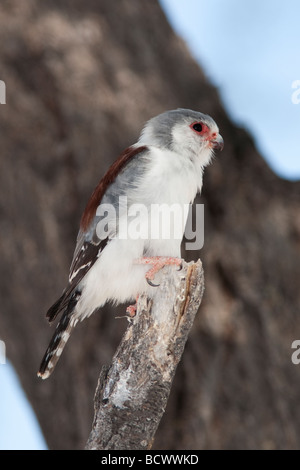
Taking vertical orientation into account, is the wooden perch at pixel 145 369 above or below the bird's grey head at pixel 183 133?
below

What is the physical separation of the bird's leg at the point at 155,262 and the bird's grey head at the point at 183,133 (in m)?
0.73

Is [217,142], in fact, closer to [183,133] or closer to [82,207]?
[183,133]

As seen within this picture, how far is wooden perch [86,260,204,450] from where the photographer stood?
2.80m

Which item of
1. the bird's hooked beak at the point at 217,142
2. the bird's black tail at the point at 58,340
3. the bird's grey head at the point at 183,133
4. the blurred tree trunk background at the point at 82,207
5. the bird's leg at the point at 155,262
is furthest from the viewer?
the blurred tree trunk background at the point at 82,207

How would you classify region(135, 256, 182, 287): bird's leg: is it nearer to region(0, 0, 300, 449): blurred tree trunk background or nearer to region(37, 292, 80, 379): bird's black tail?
region(37, 292, 80, 379): bird's black tail

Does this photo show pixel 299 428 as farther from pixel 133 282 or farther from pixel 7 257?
pixel 7 257

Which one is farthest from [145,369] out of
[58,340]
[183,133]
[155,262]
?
[183,133]

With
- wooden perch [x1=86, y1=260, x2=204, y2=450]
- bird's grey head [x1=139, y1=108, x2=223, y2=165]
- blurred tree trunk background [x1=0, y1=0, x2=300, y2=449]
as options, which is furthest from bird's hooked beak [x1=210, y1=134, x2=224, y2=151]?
wooden perch [x1=86, y1=260, x2=204, y2=450]

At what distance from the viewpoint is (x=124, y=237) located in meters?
3.74

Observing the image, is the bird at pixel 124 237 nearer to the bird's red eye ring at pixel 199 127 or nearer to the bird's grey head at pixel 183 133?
the bird's grey head at pixel 183 133

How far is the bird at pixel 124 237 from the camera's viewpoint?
3.73 meters

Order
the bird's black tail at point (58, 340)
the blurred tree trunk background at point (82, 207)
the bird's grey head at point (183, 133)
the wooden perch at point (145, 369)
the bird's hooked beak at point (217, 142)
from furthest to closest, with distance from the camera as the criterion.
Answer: the blurred tree trunk background at point (82, 207)
the bird's hooked beak at point (217, 142)
the bird's grey head at point (183, 133)
the bird's black tail at point (58, 340)
the wooden perch at point (145, 369)

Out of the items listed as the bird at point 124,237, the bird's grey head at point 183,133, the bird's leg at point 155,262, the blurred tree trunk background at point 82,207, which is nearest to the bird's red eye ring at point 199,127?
the bird's grey head at point 183,133

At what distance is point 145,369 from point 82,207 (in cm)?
251
